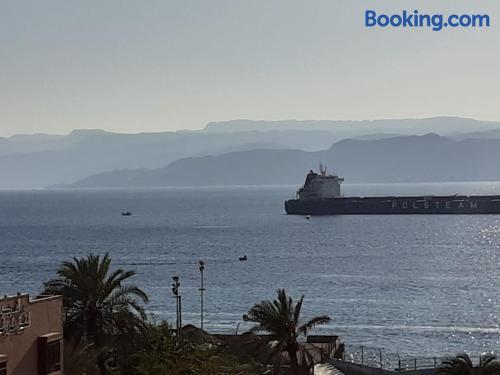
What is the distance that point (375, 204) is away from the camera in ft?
642

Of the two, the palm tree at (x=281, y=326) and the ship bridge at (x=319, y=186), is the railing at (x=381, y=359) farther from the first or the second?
the ship bridge at (x=319, y=186)

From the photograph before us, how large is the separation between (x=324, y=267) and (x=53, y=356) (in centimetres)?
7624

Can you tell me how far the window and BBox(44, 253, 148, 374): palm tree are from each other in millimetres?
4066

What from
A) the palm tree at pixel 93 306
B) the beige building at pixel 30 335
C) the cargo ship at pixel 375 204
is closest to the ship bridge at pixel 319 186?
Result: the cargo ship at pixel 375 204

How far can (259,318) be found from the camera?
26.9 meters

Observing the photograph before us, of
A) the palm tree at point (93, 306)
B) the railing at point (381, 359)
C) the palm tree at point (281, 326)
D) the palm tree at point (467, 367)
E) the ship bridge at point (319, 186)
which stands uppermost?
the ship bridge at point (319, 186)

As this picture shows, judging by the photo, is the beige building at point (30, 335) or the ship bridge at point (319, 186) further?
the ship bridge at point (319, 186)

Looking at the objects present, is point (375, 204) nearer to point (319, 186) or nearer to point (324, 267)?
point (319, 186)

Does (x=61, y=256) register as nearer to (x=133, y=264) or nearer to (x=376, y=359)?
(x=133, y=264)

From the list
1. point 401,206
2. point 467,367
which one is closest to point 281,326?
point 467,367

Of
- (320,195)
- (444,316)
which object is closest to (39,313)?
(444,316)

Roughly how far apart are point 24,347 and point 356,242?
113091mm

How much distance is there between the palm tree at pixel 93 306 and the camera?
2423 cm

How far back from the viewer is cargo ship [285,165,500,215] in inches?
7564
